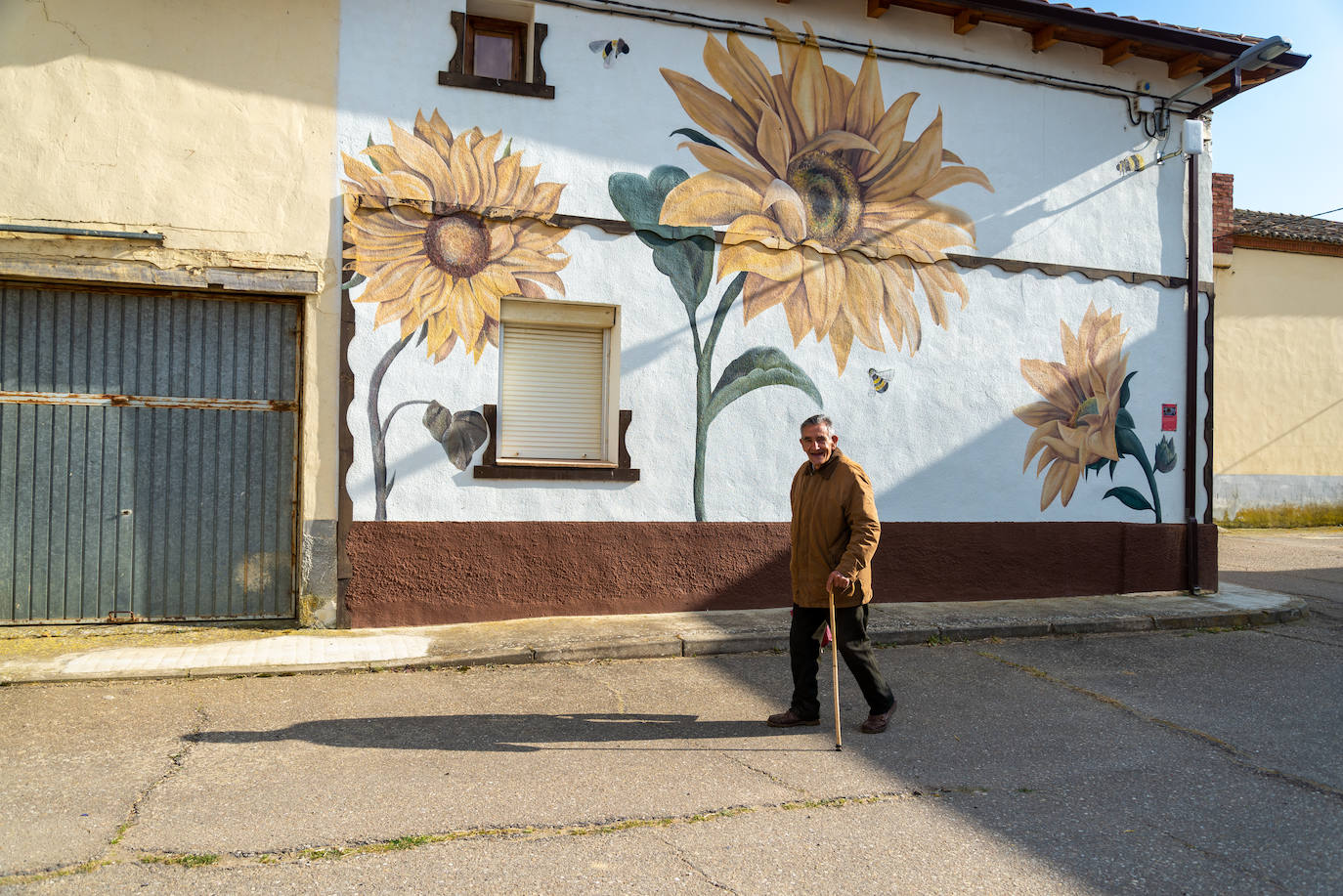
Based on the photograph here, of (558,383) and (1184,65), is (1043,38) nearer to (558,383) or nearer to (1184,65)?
(1184,65)

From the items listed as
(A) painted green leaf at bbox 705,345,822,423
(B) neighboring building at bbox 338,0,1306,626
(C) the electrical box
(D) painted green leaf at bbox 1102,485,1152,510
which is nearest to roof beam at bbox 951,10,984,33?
(B) neighboring building at bbox 338,0,1306,626

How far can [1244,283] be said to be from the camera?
17.1 m

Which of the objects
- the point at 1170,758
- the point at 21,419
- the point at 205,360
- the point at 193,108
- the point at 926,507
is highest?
the point at 193,108

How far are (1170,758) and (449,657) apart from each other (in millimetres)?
4626

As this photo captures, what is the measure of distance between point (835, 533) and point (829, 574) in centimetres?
24

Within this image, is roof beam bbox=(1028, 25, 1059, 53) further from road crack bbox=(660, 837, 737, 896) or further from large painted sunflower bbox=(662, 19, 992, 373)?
road crack bbox=(660, 837, 737, 896)

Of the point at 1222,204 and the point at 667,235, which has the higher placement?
the point at 1222,204

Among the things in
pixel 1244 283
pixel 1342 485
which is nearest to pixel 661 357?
pixel 1244 283

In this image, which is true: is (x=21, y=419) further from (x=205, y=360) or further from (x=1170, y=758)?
(x=1170, y=758)

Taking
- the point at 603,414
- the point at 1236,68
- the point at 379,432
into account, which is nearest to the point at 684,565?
the point at 603,414

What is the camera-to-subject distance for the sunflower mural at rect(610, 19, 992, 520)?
28.6 feet

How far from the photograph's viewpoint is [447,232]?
807 cm

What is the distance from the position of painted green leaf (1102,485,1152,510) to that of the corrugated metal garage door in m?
7.92

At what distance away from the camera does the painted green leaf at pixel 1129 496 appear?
9.97 meters
